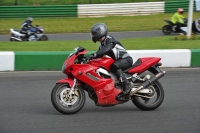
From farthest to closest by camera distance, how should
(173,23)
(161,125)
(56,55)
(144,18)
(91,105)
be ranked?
(144,18), (173,23), (56,55), (91,105), (161,125)

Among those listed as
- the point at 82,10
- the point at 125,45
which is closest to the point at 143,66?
the point at 125,45

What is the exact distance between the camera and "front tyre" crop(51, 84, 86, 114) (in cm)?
684

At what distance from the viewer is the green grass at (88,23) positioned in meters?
23.9

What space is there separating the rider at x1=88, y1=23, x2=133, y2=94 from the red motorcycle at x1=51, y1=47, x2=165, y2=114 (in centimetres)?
9

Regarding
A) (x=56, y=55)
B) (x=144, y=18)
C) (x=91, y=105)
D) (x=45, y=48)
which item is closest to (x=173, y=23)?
(x=144, y=18)

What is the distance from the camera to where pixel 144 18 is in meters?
26.9

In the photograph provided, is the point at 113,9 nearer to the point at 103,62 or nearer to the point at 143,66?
the point at 143,66

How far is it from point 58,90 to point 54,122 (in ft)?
1.67

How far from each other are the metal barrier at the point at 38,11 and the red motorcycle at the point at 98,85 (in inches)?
791

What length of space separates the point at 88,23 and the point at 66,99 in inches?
746

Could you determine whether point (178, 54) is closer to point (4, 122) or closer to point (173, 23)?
point (4, 122)

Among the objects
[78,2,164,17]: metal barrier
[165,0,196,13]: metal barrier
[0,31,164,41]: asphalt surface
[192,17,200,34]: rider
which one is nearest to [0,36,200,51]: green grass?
[192,17,200,34]: rider

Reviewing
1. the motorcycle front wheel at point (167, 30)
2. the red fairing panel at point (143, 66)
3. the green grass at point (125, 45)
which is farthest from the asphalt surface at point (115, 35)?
the red fairing panel at point (143, 66)

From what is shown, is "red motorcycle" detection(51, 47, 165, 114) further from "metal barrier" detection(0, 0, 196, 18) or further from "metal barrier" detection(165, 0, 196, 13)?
"metal barrier" detection(165, 0, 196, 13)
